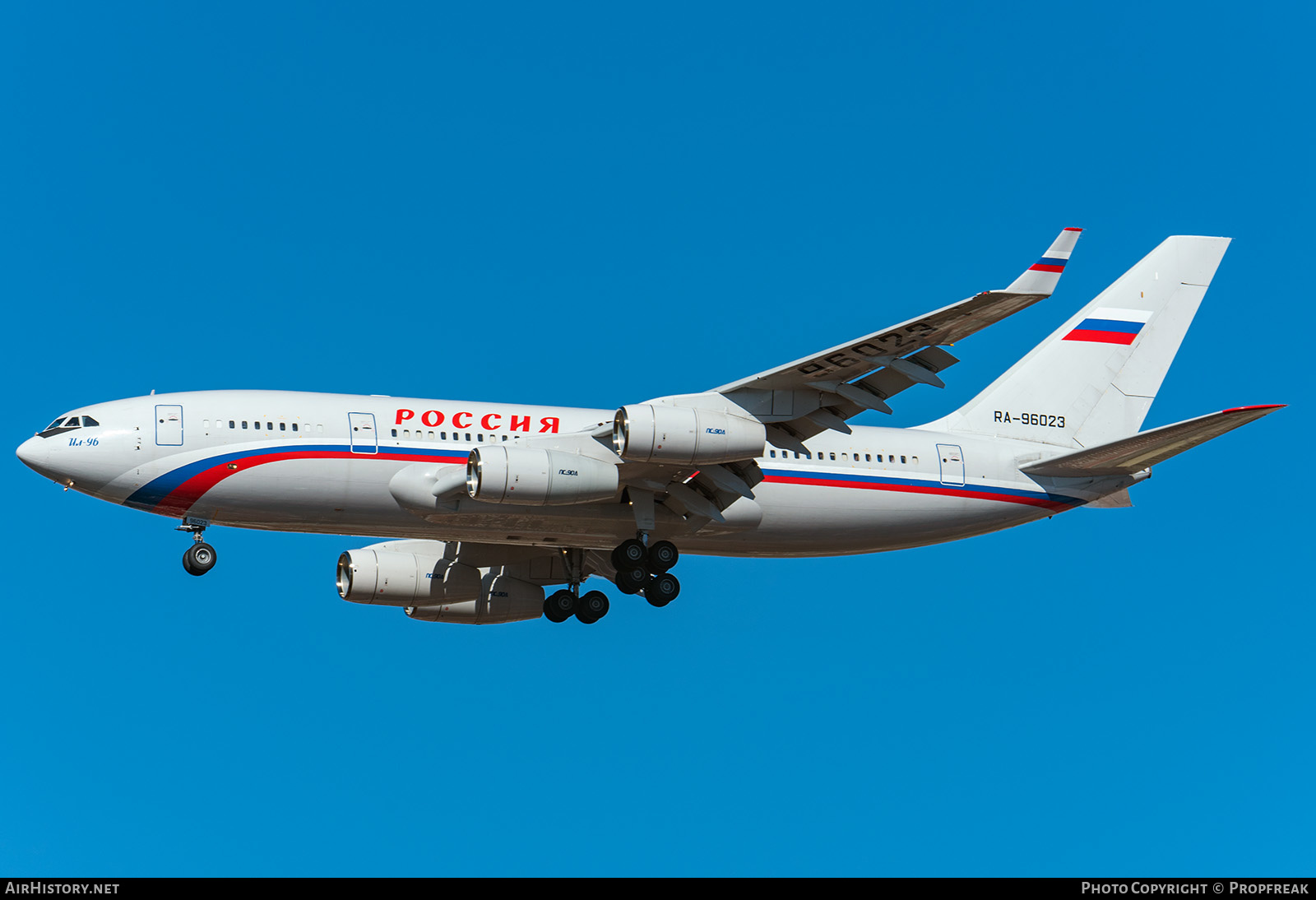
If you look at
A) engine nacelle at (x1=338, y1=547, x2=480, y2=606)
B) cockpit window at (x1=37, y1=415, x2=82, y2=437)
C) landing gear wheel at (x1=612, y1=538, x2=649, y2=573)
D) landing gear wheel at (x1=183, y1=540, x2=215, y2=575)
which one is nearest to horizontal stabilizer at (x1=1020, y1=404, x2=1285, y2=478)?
landing gear wheel at (x1=612, y1=538, x2=649, y2=573)

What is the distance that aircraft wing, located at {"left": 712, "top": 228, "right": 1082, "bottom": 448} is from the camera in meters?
26.0

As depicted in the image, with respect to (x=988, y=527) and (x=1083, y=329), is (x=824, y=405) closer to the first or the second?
(x=988, y=527)

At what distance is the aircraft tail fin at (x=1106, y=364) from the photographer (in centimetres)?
3522

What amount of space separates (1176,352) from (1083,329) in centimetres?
228

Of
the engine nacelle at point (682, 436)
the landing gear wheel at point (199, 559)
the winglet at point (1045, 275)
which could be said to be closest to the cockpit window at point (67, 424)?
the landing gear wheel at point (199, 559)

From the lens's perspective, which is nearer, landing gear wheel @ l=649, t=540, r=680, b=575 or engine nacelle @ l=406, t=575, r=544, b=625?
landing gear wheel @ l=649, t=540, r=680, b=575

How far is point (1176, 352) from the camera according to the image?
121 feet

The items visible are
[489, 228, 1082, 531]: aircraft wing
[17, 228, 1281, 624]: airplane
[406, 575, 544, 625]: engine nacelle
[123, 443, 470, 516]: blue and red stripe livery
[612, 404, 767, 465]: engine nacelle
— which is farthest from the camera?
[406, 575, 544, 625]: engine nacelle

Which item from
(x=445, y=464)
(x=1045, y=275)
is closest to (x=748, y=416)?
(x=445, y=464)

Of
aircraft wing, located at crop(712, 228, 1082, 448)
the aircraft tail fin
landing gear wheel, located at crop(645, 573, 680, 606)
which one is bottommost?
landing gear wheel, located at crop(645, 573, 680, 606)

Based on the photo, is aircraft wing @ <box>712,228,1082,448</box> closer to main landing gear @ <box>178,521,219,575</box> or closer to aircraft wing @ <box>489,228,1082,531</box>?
aircraft wing @ <box>489,228,1082,531</box>

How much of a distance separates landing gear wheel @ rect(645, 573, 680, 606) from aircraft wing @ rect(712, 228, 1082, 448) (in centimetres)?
377
